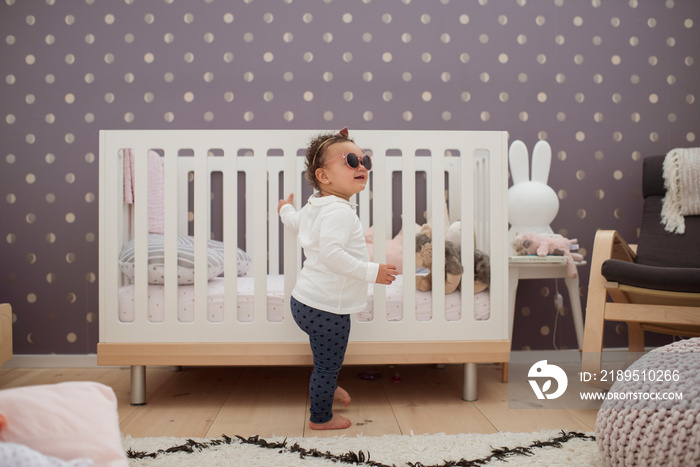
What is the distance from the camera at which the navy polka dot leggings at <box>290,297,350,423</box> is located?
1267mm

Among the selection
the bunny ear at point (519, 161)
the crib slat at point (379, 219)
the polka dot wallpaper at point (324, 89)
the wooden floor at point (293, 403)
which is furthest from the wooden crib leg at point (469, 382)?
the bunny ear at point (519, 161)

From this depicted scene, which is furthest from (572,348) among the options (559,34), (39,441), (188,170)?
(39,441)

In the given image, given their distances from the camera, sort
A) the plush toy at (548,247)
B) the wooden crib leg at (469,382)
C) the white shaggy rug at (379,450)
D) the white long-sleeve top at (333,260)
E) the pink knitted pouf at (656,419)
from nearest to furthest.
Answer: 1. the pink knitted pouf at (656,419)
2. the white shaggy rug at (379,450)
3. the white long-sleeve top at (333,260)
4. the wooden crib leg at (469,382)
5. the plush toy at (548,247)

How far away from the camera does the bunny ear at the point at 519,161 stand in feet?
6.15

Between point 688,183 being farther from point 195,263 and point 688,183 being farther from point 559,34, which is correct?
point 195,263

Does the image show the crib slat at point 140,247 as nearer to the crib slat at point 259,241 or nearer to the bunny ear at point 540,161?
the crib slat at point 259,241

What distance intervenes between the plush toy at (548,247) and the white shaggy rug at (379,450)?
0.65 m

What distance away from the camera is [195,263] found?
1428 mm

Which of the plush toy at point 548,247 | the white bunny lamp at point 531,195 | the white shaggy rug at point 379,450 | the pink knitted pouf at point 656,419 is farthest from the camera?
the white bunny lamp at point 531,195

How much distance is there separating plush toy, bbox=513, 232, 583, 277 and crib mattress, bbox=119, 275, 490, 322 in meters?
0.32

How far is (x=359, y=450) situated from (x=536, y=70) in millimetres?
1663

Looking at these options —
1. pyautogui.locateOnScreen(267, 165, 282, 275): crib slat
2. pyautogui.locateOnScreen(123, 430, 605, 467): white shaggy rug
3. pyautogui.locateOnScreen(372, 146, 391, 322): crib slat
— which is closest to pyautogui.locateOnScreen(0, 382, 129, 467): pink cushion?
pyautogui.locateOnScreen(123, 430, 605, 467): white shaggy rug

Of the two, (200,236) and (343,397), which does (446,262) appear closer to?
(343,397)

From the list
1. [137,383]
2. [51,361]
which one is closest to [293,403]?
[137,383]
